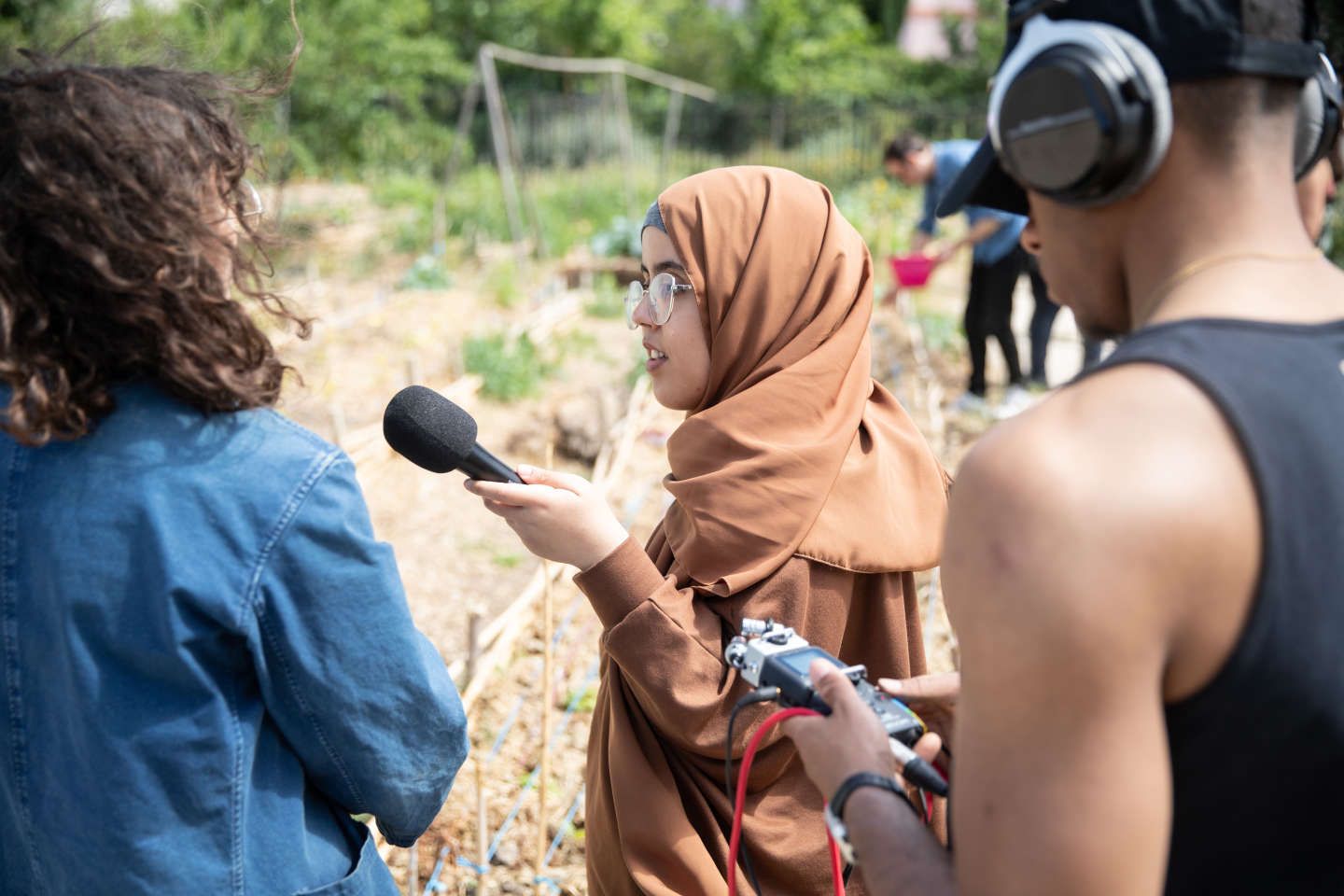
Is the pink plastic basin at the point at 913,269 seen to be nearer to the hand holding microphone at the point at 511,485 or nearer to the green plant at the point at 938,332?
the green plant at the point at 938,332

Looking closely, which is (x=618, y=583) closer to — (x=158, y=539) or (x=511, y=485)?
(x=511, y=485)

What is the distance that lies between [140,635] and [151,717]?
0.12m

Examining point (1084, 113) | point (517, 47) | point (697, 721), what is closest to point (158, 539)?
point (697, 721)

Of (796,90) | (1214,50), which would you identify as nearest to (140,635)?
(1214,50)

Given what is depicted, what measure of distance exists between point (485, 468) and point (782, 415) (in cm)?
52

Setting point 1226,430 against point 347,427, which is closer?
point 1226,430

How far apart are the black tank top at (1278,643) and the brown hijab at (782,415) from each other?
0.92 meters

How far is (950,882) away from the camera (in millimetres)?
1071

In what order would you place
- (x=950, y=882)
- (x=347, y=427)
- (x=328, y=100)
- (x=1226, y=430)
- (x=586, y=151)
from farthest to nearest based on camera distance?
1. (x=586, y=151)
2. (x=328, y=100)
3. (x=347, y=427)
4. (x=950, y=882)
5. (x=1226, y=430)

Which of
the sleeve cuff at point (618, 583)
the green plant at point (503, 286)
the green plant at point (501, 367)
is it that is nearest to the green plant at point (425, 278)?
the green plant at point (503, 286)

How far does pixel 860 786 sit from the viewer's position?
3.85ft

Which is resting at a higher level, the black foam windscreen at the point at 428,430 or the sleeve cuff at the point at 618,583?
the black foam windscreen at the point at 428,430

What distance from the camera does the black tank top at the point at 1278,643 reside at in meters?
0.93

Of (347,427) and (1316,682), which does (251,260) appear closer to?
(1316,682)
